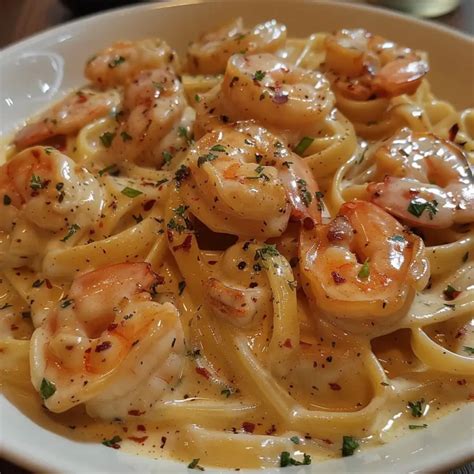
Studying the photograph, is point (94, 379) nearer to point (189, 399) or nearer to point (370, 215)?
point (189, 399)

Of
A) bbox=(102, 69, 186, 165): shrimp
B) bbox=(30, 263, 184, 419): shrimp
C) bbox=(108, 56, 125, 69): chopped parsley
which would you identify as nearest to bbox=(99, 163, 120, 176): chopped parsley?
bbox=(102, 69, 186, 165): shrimp

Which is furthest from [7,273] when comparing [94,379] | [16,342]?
[94,379]

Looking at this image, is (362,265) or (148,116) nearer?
(362,265)

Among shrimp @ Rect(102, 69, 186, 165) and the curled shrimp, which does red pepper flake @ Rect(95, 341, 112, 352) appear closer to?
the curled shrimp

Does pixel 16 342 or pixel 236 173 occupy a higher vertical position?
pixel 236 173

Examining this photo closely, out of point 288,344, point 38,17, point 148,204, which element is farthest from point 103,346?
point 38,17

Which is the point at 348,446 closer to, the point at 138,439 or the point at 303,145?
the point at 138,439

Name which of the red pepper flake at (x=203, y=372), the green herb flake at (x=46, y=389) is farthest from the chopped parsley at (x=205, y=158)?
the green herb flake at (x=46, y=389)
